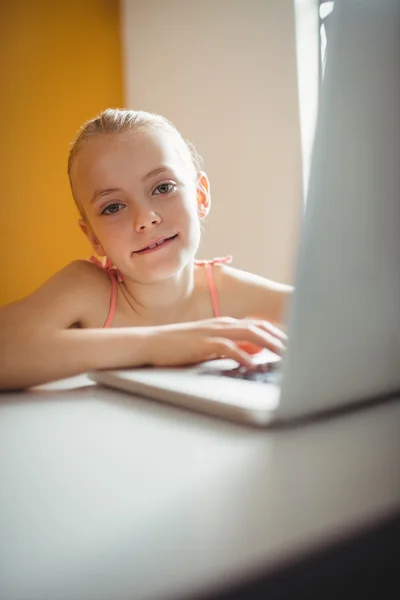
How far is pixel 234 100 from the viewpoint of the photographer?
2.05 meters

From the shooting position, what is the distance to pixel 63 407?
0.51m

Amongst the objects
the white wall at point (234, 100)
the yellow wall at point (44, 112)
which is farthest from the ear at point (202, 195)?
the yellow wall at point (44, 112)

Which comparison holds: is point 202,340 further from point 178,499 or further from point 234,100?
point 234,100

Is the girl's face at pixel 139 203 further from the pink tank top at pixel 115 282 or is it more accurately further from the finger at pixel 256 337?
the finger at pixel 256 337

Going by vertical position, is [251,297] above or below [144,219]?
below

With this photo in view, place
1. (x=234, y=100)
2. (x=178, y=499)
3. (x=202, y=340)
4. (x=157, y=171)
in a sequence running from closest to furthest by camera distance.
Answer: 1. (x=178, y=499)
2. (x=202, y=340)
3. (x=157, y=171)
4. (x=234, y=100)

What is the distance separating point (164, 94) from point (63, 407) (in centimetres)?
197

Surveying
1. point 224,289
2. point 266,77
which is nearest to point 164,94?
point 266,77

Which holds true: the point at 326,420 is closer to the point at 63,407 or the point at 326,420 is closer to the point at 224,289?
the point at 63,407

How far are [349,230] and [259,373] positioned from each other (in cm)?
24

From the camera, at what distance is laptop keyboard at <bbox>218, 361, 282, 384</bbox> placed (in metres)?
0.50

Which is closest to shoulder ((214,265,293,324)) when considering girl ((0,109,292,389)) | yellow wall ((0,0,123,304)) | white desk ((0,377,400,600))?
girl ((0,109,292,389))

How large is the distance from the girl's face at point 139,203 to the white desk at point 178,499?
530 mm

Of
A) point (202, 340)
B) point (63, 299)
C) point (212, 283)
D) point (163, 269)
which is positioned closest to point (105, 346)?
point (202, 340)
